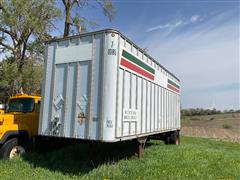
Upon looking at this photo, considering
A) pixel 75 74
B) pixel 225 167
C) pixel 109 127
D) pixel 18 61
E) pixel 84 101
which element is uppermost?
pixel 18 61

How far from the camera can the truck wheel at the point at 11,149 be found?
7.75 metres

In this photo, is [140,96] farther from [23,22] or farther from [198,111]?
[198,111]

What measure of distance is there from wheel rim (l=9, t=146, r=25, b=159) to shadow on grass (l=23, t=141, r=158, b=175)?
0.18 meters

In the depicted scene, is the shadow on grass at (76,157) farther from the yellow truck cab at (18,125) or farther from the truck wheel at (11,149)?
the yellow truck cab at (18,125)

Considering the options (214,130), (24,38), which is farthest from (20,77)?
(214,130)

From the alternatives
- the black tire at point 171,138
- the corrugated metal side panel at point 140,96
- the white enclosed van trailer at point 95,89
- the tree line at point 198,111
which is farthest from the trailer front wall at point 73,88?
the tree line at point 198,111

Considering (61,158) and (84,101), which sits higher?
(84,101)

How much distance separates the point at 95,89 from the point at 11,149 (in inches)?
124

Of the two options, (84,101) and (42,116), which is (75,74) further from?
(42,116)

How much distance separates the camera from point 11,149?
26.2ft

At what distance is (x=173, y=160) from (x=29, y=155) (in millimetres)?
4324

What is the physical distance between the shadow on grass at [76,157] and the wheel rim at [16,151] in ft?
0.58

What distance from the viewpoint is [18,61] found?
67.9 feet

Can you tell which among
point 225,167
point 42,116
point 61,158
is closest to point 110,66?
point 42,116
